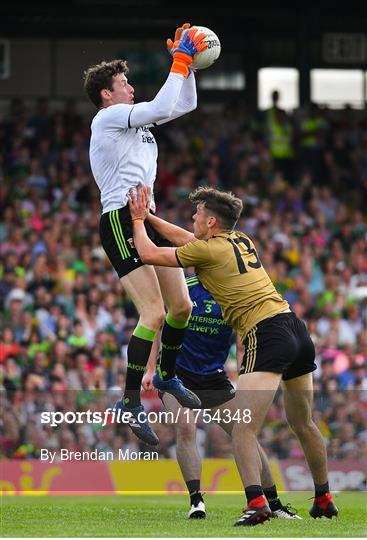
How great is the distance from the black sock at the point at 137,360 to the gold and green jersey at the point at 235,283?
1.91 feet

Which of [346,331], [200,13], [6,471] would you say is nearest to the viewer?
[6,471]

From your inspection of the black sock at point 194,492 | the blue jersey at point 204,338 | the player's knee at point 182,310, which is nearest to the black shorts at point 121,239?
the player's knee at point 182,310

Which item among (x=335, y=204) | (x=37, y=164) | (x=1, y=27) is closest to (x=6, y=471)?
(x=37, y=164)

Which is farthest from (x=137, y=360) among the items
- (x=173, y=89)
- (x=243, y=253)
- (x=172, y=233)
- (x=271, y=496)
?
(x=173, y=89)

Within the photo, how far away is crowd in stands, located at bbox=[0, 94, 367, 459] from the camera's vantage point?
14.3 m

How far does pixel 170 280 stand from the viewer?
31.7 ft

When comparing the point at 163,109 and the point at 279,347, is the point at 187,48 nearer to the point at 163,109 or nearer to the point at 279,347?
the point at 163,109

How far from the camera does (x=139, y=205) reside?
9.41 metres

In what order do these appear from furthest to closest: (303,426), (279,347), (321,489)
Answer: (321,489), (303,426), (279,347)

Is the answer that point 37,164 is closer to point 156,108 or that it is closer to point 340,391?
point 340,391

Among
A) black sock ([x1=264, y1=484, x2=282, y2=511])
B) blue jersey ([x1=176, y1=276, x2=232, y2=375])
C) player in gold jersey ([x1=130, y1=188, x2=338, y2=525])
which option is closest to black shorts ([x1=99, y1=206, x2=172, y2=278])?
player in gold jersey ([x1=130, y1=188, x2=338, y2=525])

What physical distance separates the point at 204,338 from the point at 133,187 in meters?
1.76

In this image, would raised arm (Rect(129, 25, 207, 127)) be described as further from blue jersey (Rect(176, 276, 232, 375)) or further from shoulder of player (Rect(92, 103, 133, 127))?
blue jersey (Rect(176, 276, 232, 375))

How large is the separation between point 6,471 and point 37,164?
7.76 metres
